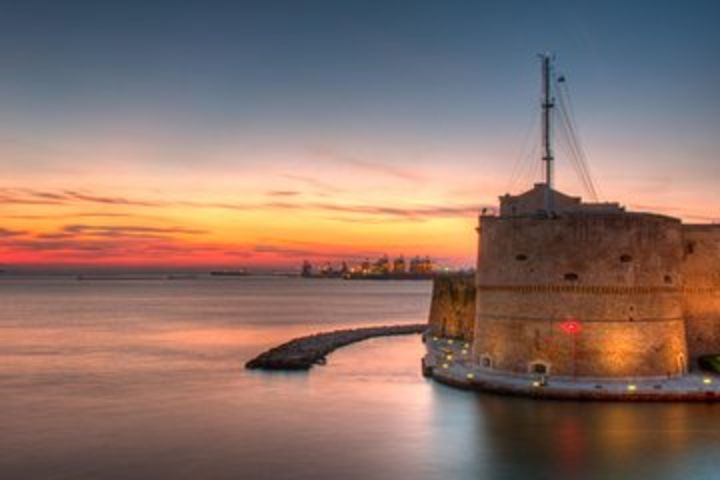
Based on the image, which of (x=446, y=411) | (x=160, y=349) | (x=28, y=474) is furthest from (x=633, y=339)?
(x=160, y=349)

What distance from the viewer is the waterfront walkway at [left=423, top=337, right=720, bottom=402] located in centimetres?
2630

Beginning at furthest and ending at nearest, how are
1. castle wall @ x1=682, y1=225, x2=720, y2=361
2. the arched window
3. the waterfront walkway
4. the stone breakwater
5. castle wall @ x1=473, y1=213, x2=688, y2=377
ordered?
the stone breakwater → castle wall @ x1=682, y1=225, x2=720, y2=361 → the arched window → castle wall @ x1=473, y1=213, x2=688, y2=377 → the waterfront walkway

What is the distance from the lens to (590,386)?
2717 cm

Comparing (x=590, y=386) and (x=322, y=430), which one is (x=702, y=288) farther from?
(x=322, y=430)

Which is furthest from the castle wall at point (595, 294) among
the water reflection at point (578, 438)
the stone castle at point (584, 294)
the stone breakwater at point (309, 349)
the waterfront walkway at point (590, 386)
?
the stone breakwater at point (309, 349)

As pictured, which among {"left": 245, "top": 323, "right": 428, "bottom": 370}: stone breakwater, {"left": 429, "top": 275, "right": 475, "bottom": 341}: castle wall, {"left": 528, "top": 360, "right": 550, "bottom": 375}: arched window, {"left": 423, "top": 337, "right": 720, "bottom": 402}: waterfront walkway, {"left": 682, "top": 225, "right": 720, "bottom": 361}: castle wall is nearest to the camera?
{"left": 423, "top": 337, "right": 720, "bottom": 402}: waterfront walkway

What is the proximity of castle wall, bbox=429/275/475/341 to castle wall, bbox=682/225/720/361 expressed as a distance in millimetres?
14780

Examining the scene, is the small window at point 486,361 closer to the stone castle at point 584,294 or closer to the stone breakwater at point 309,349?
the stone castle at point 584,294

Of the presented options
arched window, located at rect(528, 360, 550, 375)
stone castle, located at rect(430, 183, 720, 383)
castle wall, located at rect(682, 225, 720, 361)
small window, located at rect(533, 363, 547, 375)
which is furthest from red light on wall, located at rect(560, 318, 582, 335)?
castle wall, located at rect(682, 225, 720, 361)

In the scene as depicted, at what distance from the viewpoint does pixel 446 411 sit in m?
26.7

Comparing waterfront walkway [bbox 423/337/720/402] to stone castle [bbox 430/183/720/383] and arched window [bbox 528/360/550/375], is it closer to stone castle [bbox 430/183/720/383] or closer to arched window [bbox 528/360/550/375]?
arched window [bbox 528/360/550/375]

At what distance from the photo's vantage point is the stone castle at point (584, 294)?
93.2 feet

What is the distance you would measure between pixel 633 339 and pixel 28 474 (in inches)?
749

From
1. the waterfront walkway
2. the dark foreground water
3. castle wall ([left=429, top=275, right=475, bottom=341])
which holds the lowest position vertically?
the dark foreground water
